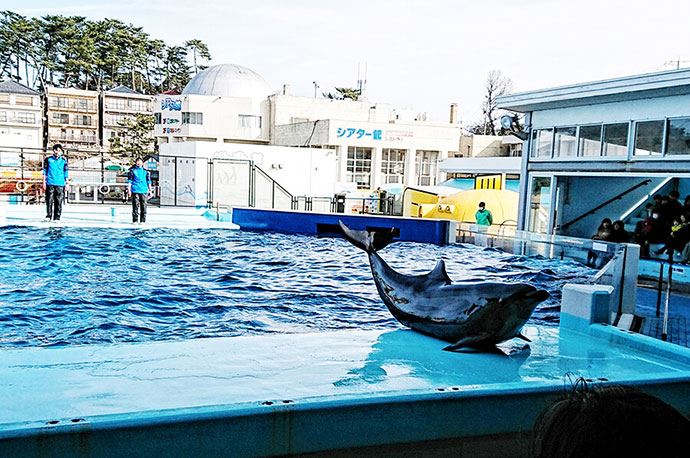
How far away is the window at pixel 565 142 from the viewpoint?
1355 cm

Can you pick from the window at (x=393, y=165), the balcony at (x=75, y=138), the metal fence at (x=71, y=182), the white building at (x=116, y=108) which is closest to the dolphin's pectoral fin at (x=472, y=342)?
the metal fence at (x=71, y=182)

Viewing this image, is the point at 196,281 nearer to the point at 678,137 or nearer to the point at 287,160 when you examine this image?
the point at 678,137

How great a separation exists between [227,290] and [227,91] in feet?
144

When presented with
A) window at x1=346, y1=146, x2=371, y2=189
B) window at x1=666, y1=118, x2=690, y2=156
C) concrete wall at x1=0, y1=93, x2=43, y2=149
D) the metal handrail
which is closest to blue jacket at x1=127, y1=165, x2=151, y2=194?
the metal handrail

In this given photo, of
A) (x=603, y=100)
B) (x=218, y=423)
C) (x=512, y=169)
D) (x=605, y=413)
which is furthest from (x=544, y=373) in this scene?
(x=512, y=169)

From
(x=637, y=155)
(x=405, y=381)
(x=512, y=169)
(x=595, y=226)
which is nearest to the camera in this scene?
(x=405, y=381)

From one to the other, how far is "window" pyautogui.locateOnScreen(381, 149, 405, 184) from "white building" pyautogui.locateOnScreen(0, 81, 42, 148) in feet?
114

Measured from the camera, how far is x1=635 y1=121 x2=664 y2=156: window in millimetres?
11672

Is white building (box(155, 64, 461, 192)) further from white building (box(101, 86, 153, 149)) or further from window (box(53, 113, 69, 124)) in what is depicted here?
window (box(53, 113, 69, 124))

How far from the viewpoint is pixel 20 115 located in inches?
2392

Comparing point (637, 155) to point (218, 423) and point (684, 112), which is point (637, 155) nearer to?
point (684, 112)

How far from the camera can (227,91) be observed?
166ft

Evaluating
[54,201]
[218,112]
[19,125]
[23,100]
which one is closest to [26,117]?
[19,125]

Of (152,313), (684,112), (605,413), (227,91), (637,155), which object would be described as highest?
(227,91)
